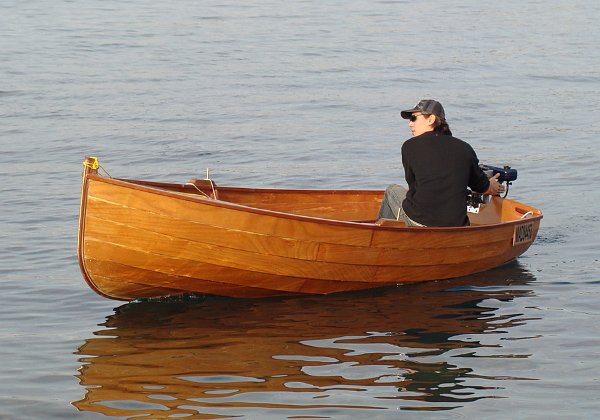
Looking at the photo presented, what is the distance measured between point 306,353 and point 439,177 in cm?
243

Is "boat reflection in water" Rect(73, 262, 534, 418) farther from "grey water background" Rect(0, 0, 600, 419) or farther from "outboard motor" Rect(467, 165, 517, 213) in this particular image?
"outboard motor" Rect(467, 165, 517, 213)

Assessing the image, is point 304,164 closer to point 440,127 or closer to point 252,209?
point 440,127

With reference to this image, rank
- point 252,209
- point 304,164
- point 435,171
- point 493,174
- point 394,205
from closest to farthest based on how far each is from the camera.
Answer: point 252,209
point 435,171
point 394,205
point 493,174
point 304,164

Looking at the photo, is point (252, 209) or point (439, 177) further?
point (439, 177)

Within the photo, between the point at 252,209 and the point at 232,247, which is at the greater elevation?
the point at 252,209

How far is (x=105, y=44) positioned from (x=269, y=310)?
2010 cm

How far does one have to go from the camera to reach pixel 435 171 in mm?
10797

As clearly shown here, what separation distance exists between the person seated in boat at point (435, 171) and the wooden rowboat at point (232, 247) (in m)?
0.23

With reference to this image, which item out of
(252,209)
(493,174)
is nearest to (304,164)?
(493,174)

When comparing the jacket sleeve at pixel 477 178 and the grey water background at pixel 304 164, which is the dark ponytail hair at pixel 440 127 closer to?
the jacket sleeve at pixel 477 178

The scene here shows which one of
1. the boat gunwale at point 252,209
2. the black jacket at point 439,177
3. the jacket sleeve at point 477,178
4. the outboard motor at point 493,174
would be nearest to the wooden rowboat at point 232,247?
the boat gunwale at point 252,209

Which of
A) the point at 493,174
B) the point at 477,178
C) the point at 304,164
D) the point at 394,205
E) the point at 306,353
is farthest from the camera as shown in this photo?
the point at 304,164

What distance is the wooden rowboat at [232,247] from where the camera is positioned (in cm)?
987

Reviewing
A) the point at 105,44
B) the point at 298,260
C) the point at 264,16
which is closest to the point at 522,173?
the point at 298,260
